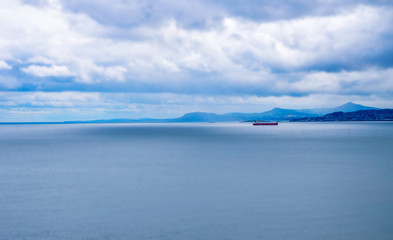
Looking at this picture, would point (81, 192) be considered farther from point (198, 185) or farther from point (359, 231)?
point (359, 231)

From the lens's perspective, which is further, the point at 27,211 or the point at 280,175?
the point at 280,175

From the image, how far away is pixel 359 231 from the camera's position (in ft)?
55.8

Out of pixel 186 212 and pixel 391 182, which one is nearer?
pixel 186 212

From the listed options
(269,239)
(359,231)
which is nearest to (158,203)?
(269,239)

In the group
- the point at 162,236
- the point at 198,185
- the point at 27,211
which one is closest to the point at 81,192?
the point at 27,211

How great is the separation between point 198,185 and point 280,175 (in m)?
9.91

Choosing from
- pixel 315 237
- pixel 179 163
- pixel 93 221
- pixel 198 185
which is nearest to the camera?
pixel 315 237

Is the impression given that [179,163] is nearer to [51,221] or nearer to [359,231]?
[51,221]

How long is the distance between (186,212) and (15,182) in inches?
767

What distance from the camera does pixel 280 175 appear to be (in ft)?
115

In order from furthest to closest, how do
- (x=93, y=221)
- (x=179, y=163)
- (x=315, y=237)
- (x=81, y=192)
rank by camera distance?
1. (x=179, y=163)
2. (x=81, y=192)
3. (x=93, y=221)
4. (x=315, y=237)

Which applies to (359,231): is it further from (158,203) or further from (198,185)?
(198,185)

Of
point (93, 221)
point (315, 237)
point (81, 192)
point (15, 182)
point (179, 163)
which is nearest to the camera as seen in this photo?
point (315, 237)

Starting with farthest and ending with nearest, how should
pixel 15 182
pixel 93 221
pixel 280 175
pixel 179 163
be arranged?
pixel 179 163, pixel 280 175, pixel 15 182, pixel 93 221
